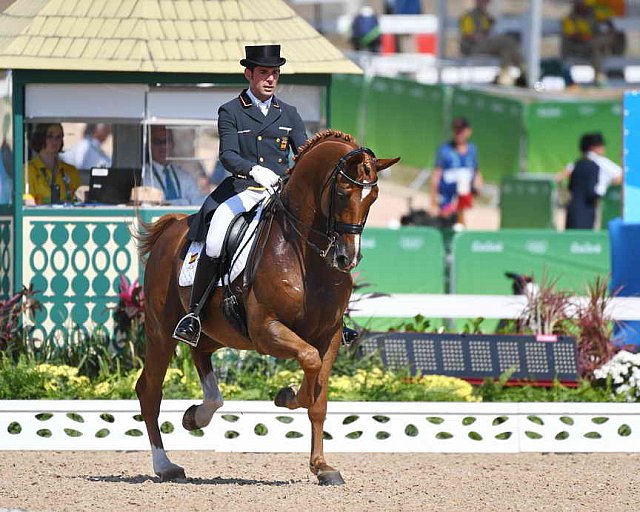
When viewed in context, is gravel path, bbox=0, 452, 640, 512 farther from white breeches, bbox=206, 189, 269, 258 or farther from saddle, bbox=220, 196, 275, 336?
white breeches, bbox=206, 189, 269, 258

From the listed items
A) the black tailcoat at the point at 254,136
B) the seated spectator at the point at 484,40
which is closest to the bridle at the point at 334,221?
the black tailcoat at the point at 254,136

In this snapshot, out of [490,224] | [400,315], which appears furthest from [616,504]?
[490,224]

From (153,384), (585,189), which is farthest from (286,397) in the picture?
(585,189)

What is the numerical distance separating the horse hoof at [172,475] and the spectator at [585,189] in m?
11.5

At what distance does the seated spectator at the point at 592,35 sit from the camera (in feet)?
102

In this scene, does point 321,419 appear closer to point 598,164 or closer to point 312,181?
point 312,181

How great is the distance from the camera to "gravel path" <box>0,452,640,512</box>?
31.7 feet

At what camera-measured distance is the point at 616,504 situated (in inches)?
386

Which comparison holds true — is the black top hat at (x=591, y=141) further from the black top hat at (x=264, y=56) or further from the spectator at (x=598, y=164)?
the black top hat at (x=264, y=56)

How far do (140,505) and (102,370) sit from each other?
366 cm

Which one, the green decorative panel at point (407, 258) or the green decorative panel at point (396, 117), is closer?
the green decorative panel at point (407, 258)

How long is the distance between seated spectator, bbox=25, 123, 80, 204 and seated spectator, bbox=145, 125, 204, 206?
66 cm

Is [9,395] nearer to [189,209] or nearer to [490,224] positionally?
[189,209]

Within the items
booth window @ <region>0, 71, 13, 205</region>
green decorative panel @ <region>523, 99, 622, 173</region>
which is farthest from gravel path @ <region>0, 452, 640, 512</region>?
green decorative panel @ <region>523, 99, 622, 173</region>
